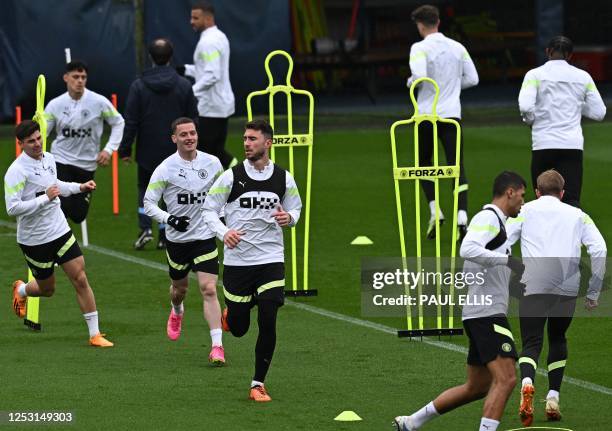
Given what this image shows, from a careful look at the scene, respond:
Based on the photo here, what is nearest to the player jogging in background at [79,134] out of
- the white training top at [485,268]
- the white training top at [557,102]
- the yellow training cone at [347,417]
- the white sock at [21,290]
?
the white sock at [21,290]

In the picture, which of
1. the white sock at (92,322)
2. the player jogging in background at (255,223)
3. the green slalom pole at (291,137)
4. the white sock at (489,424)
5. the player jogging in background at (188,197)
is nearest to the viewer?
the white sock at (489,424)

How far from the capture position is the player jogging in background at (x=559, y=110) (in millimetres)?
15281

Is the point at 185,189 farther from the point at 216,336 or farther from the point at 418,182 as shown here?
the point at 418,182

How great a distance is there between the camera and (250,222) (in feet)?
37.3

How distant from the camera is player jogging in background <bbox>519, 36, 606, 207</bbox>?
15.3m

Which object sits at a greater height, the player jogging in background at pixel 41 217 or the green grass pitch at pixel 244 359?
the player jogging in background at pixel 41 217

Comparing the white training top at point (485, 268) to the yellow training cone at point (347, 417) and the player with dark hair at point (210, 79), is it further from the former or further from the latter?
the player with dark hair at point (210, 79)

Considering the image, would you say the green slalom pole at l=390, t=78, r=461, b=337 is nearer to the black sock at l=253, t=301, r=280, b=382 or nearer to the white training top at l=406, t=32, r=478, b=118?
the black sock at l=253, t=301, r=280, b=382

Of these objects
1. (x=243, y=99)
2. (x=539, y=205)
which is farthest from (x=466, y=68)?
(x=243, y=99)

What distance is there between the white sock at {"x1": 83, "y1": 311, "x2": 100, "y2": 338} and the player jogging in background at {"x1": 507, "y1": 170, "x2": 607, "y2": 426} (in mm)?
4057

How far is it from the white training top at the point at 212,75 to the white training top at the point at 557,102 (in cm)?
499

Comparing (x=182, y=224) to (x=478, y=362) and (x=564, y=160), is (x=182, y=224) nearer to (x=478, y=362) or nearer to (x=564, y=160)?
(x=478, y=362)

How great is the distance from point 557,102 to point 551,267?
517 cm

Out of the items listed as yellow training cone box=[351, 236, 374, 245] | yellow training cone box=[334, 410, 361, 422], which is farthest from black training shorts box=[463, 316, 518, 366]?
yellow training cone box=[351, 236, 374, 245]
